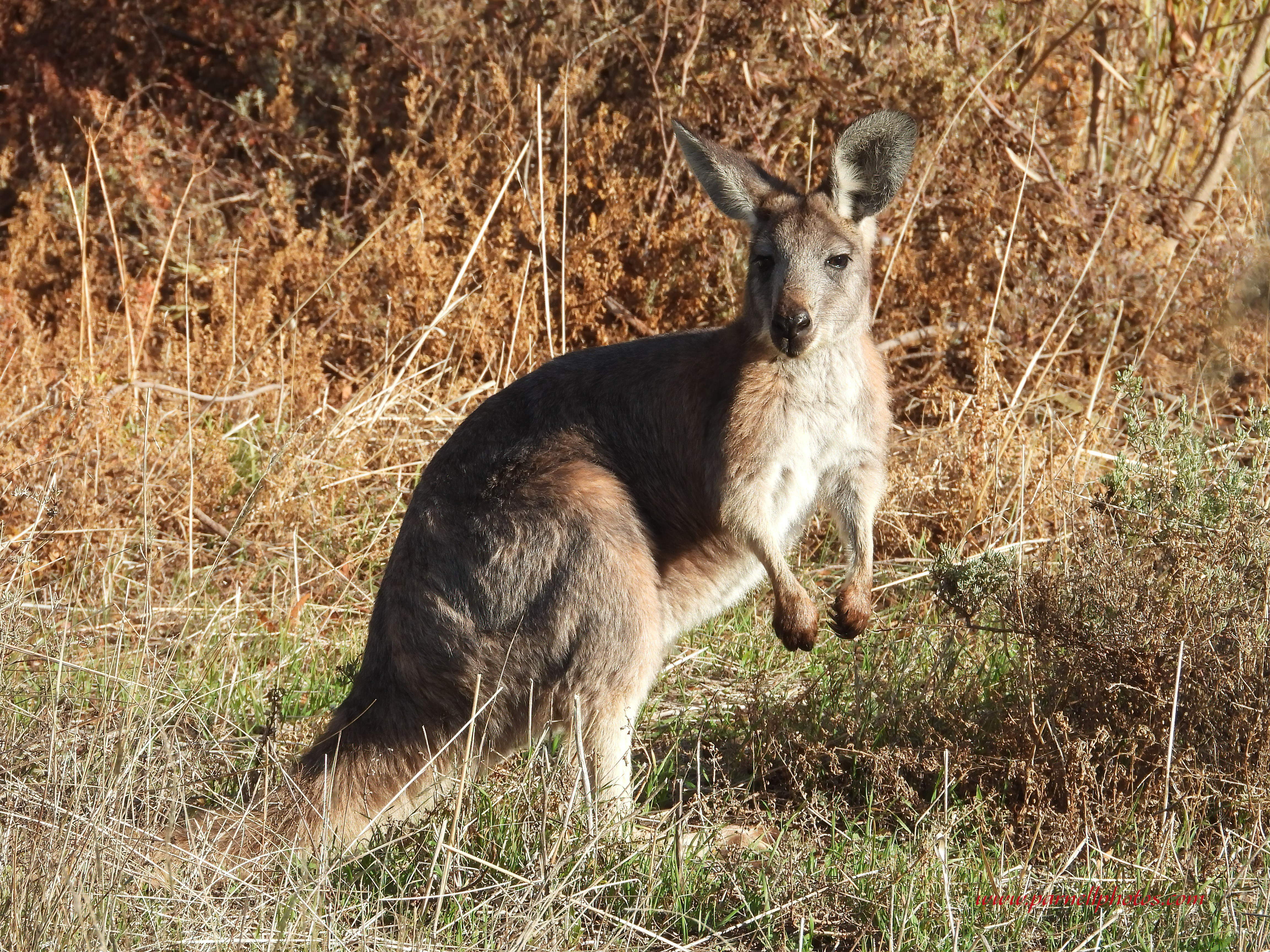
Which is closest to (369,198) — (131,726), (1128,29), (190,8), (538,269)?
(538,269)

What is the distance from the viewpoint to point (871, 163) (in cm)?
373

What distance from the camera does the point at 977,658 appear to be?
4059 mm

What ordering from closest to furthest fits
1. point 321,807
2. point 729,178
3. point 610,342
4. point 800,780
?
point 321,807
point 800,780
point 729,178
point 610,342

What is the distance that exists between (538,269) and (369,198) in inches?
44.0

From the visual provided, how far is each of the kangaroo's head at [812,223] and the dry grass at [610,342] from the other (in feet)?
2.43

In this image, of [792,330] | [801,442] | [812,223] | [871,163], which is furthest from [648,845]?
[871,163]

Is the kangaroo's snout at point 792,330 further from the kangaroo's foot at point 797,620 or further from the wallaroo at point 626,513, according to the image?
the kangaroo's foot at point 797,620

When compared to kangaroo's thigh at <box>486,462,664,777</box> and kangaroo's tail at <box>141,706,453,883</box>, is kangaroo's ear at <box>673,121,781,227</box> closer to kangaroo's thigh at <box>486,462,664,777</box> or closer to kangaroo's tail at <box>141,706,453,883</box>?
kangaroo's thigh at <box>486,462,664,777</box>

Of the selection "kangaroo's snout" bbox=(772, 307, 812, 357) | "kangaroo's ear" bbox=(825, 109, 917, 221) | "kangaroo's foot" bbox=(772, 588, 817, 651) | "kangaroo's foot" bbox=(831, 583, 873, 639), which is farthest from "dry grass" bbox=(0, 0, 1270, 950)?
"kangaroo's ear" bbox=(825, 109, 917, 221)

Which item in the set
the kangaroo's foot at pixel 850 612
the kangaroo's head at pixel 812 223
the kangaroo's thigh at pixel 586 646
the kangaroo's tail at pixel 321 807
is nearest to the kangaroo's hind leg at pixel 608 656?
the kangaroo's thigh at pixel 586 646

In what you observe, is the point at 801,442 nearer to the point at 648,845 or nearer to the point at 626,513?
the point at 626,513

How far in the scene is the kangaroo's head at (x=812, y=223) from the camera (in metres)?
3.58

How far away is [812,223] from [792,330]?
391 mm

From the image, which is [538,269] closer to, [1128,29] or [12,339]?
[12,339]
